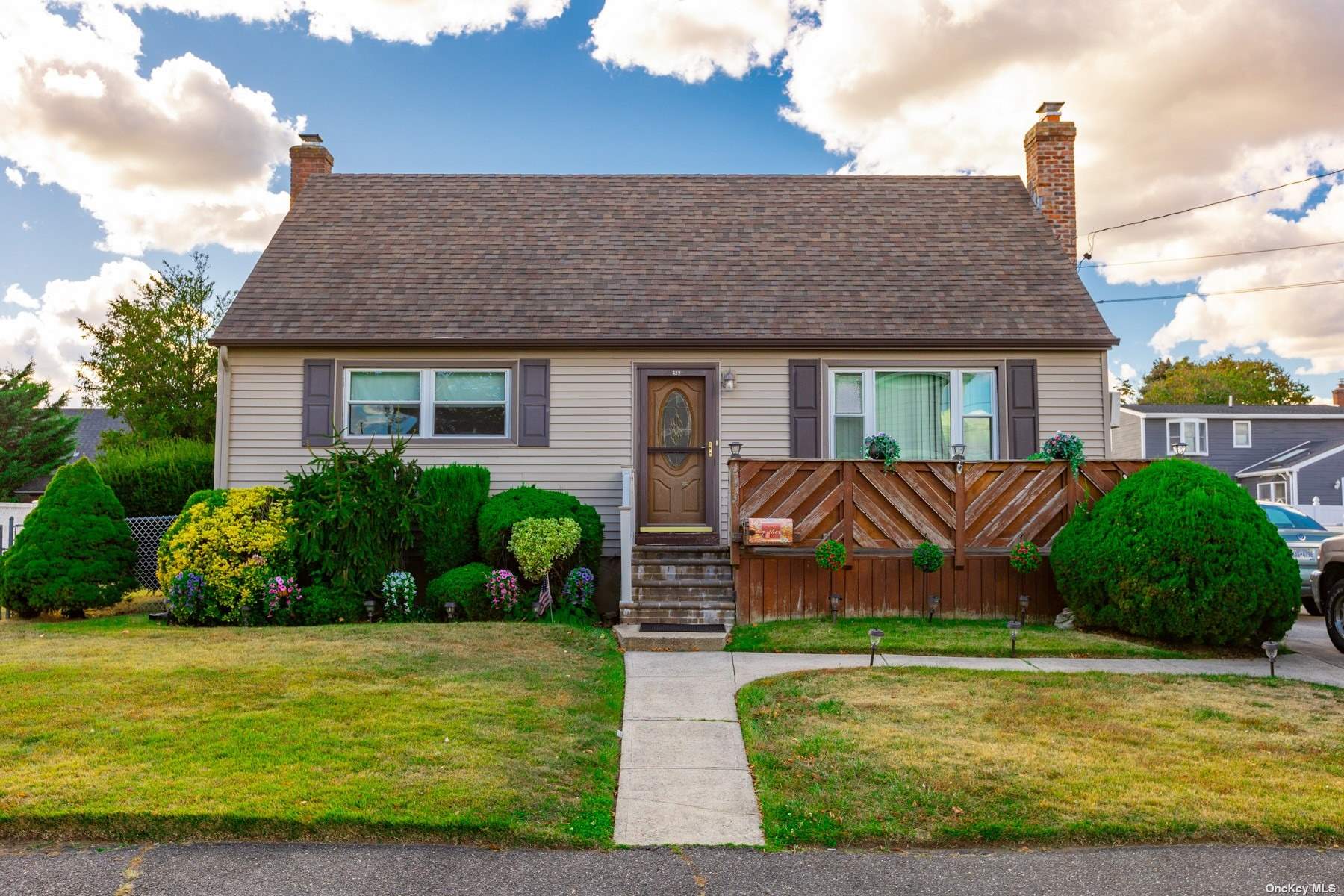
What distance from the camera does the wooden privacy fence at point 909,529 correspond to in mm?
9555

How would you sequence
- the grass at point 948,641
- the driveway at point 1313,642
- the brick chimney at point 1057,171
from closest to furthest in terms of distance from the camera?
the grass at point 948,641 → the driveway at point 1313,642 → the brick chimney at point 1057,171

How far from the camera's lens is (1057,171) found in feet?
43.9

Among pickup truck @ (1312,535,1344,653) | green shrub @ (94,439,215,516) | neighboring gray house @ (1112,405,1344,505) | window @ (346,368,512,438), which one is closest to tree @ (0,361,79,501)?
green shrub @ (94,439,215,516)

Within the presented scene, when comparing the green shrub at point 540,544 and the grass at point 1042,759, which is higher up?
the green shrub at point 540,544

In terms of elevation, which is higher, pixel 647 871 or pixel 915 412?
pixel 915 412

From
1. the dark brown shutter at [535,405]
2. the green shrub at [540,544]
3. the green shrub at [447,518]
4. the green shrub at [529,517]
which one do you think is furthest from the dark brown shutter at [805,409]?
the green shrub at [447,518]

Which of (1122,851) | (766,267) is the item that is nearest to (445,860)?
(1122,851)

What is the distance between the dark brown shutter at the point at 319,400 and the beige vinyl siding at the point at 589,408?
12cm

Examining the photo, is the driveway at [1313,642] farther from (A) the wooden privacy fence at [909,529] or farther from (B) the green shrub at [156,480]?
(B) the green shrub at [156,480]

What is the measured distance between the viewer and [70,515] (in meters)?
10.0

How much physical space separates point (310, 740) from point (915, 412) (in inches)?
347

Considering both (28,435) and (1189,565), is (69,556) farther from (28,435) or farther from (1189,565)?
(28,435)

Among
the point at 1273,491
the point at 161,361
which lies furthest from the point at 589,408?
the point at 1273,491

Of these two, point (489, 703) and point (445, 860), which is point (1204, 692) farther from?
point (445, 860)
